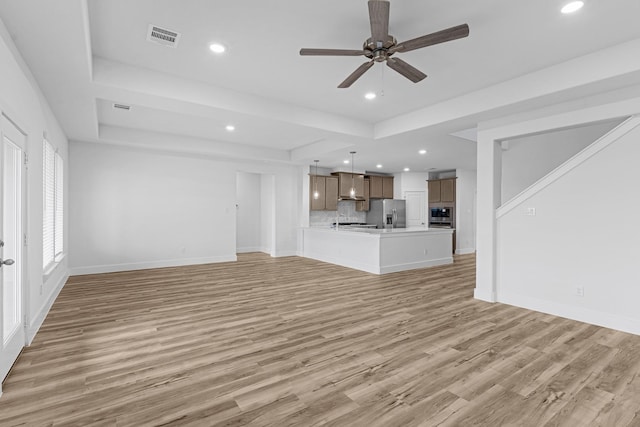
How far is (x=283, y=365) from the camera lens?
2617 mm

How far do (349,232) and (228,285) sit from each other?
2970mm

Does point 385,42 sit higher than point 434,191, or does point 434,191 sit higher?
point 385,42

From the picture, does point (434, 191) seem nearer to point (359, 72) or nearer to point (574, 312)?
point (574, 312)

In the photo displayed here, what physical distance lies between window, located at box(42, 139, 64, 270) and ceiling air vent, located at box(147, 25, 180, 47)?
2.18 m

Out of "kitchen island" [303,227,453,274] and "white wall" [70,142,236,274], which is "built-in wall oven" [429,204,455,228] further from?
"white wall" [70,142,236,274]

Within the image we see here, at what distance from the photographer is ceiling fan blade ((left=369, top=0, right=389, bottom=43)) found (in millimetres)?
2092

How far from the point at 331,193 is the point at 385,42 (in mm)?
7092

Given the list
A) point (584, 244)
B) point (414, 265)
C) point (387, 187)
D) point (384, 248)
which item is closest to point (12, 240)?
point (384, 248)

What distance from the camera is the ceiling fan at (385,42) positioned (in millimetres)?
2188

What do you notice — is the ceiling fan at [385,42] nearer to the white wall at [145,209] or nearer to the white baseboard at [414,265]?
the white baseboard at [414,265]

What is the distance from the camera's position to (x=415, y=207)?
1086 cm

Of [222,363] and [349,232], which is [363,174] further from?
[222,363]

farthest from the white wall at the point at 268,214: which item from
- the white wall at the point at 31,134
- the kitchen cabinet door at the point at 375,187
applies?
the white wall at the point at 31,134

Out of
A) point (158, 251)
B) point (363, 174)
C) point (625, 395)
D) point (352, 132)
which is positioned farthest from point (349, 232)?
point (625, 395)
